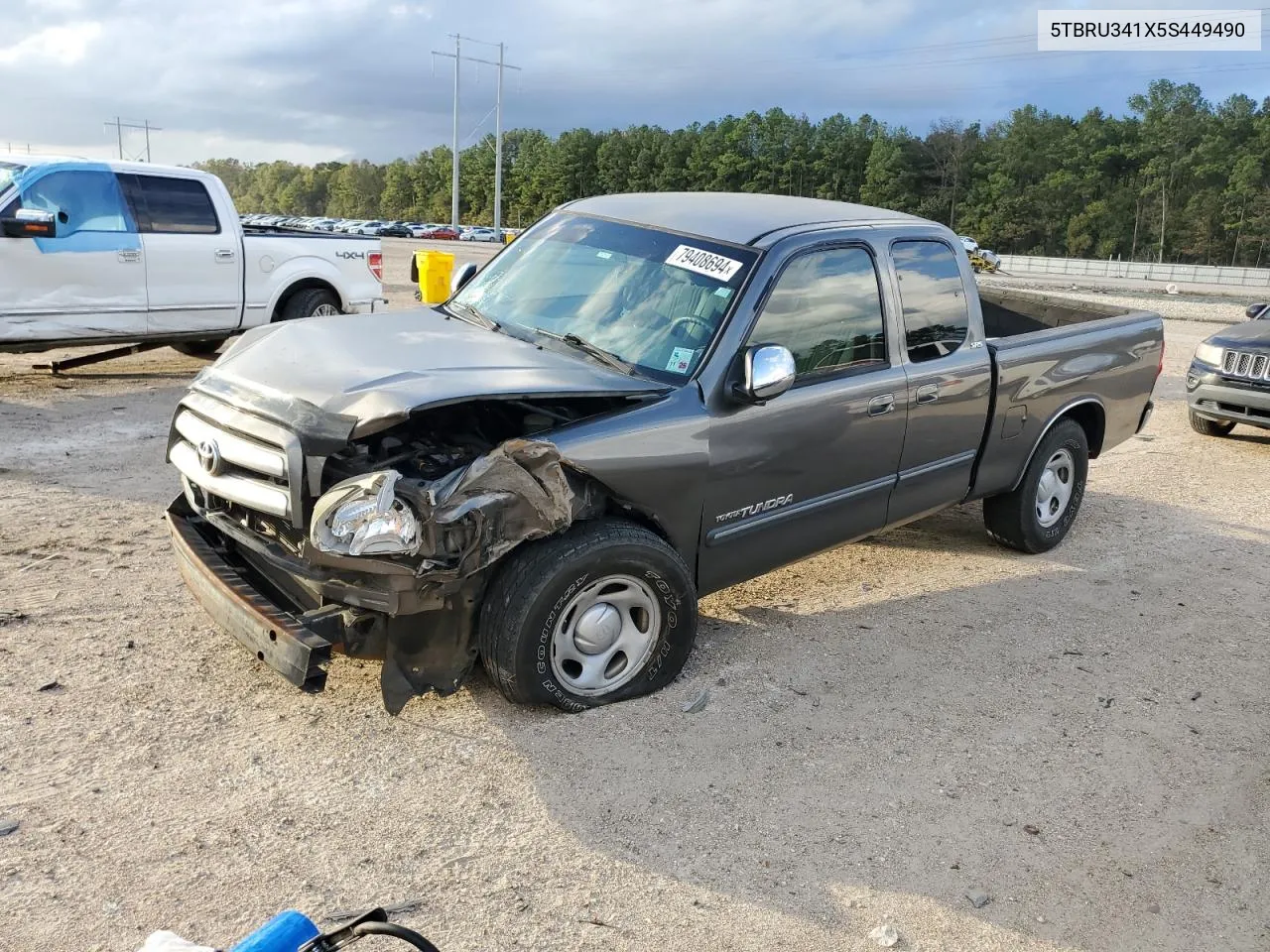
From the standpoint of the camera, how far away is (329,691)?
401cm

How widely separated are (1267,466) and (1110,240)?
96958 mm

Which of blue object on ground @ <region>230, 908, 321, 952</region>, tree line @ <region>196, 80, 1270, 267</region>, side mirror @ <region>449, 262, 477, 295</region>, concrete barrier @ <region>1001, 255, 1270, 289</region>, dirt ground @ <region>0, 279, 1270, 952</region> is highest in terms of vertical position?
tree line @ <region>196, 80, 1270, 267</region>

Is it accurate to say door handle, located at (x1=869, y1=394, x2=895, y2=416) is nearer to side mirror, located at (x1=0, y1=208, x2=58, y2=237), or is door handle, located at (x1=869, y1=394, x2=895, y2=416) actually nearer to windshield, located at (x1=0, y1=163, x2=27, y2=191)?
side mirror, located at (x1=0, y1=208, x2=58, y2=237)

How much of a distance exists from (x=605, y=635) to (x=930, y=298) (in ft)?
8.22

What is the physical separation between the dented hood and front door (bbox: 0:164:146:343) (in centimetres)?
547

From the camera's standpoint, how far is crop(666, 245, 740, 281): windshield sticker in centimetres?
437

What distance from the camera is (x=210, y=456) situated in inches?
149

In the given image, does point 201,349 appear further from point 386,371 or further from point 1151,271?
point 1151,271

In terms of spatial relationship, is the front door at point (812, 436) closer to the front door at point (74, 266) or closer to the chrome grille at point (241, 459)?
the chrome grille at point (241, 459)

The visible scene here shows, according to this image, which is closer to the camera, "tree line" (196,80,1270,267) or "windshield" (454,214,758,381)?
"windshield" (454,214,758,381)

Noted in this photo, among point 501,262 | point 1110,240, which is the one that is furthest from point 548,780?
point 1110,240

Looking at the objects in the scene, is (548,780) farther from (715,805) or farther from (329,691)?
(329,691)

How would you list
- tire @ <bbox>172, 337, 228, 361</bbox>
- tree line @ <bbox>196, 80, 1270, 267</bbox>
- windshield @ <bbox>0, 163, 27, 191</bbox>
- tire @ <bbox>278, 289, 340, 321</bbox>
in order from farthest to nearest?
tree line @ <bbox>196, 80, 1270, 267</bbox>, tire @ <bbox>172, 337, 228, 361</bbox>, tire @ <bbox>278, 289, 340, 321</bbox>, windshield @ <bbox>0, 163, 27, 191</bbox>

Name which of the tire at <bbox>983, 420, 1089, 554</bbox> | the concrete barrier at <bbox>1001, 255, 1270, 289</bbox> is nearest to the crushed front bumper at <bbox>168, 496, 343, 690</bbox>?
the tire at <bbox>983, 420, 1089, 554</bbox>
